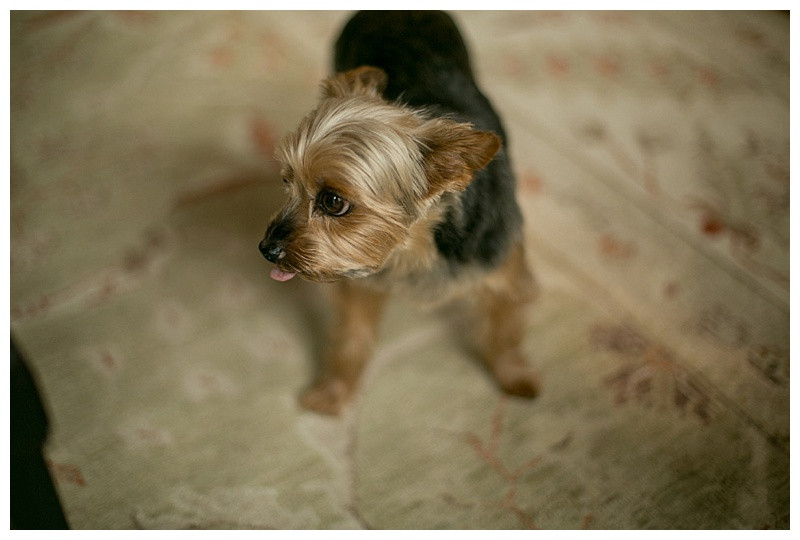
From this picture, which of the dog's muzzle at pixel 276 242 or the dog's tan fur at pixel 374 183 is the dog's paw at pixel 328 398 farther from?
the dog's muzzle at pixel 276 242

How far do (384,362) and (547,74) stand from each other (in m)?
1.66

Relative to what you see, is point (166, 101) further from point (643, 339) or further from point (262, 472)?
point (643, 339)

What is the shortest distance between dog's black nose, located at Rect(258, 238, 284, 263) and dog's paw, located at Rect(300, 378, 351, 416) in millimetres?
621

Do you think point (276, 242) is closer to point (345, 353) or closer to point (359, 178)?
point (359, 178)

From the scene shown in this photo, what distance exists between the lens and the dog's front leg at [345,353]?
5.53ft

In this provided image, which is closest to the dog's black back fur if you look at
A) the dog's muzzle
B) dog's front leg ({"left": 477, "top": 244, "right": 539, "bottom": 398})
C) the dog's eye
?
dog's front leg ({"left": 477, "top": 244, "right": 539, "bottom": 398})

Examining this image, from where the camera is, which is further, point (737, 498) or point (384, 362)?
point (384, 362)

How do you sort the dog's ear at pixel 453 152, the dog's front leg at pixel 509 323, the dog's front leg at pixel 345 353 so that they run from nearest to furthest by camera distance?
the dog's ear at pixel 453 152
the dog's front leg at pixel 509 323
the dog's front leg at pixel 345 353

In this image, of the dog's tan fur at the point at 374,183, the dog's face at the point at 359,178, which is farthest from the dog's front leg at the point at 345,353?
the dog's face at the point at 359,178

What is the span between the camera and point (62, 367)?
182cm

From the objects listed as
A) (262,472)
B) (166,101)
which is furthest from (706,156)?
(166,101)

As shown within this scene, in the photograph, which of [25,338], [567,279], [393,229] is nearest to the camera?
[393,229]

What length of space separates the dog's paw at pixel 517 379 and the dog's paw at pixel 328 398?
18.9 inches

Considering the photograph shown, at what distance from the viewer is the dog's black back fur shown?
1345 mm
